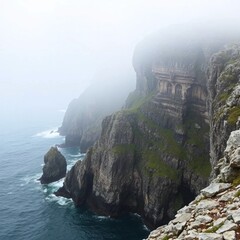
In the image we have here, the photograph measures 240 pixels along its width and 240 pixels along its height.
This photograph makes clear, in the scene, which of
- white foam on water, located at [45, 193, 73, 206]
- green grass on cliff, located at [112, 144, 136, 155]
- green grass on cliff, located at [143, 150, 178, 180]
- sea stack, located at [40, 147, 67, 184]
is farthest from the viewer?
sea stack, located at [40, 147, 67, 184]

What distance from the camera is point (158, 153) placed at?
138m

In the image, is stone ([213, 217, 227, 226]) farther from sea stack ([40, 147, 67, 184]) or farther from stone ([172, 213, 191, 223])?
sea stack ([40, 147, 67, 184])

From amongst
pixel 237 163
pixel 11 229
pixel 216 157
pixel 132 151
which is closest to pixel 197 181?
pixel 132 151

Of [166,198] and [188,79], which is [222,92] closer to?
[166,198]

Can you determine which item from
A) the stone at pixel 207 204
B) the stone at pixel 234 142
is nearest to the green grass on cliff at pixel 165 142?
the stone at pixel 234 142

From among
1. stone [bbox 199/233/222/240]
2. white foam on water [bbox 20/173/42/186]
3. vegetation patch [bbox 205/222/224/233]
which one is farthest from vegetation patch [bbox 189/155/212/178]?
stone [bbox 199/233/222/240]

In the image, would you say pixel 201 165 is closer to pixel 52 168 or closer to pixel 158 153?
pixel 158 153

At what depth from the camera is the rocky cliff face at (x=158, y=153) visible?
123 m

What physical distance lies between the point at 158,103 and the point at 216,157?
8579cm

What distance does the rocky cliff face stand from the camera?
123 metres

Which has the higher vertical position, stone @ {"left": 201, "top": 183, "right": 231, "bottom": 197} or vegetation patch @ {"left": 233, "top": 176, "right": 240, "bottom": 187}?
vegetation patch @ {"left": 233, "top": 176, "right": 240, "bottom": 187}

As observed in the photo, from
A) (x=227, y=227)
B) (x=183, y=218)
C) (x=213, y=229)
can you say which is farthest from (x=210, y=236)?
(x=183, y=218)

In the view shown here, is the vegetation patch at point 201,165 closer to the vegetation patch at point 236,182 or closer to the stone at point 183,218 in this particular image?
the vegetation patch at point 236,182

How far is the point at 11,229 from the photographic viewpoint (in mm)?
114938
